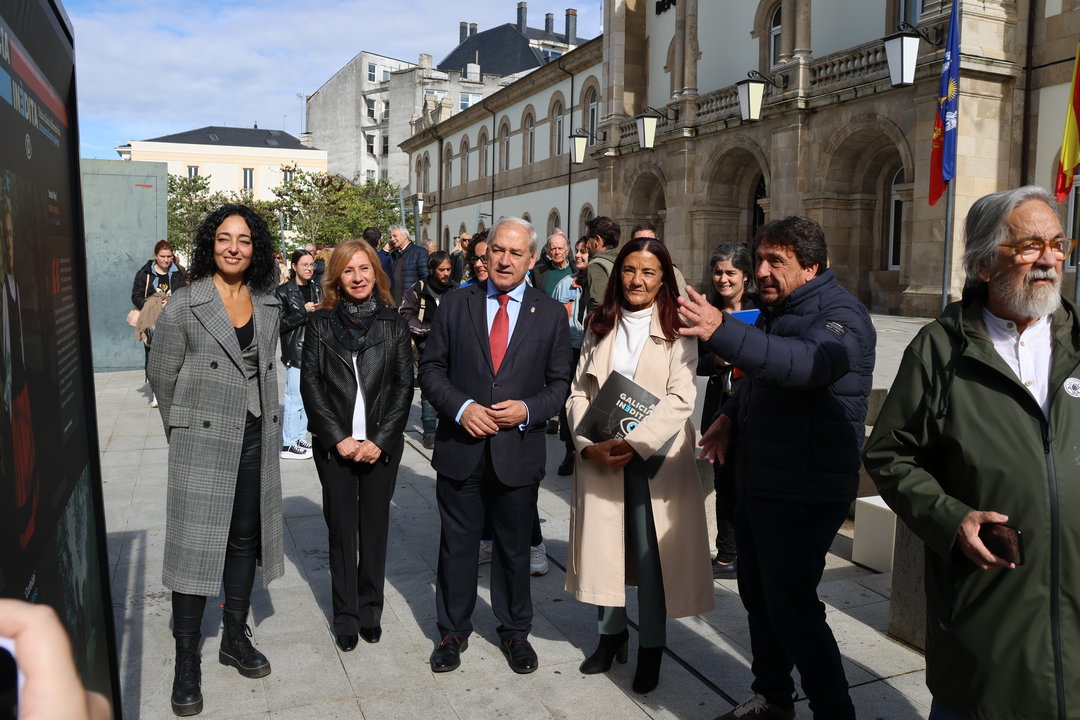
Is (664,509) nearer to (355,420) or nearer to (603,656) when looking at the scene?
(603,656)

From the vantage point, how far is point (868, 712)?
3.77m

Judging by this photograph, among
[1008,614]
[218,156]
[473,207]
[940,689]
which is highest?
[218,156]

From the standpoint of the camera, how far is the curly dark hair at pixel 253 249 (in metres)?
4.13

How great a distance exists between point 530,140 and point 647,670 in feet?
120

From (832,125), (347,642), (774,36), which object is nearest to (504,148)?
(774,36)

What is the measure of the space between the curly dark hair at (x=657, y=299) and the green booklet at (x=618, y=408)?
0.91ft

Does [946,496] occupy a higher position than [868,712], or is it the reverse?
[946,496]

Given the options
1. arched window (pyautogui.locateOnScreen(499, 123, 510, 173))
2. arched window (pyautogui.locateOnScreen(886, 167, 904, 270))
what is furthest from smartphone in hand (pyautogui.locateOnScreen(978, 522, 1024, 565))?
arched window (pyautogui.locateOnScreen(499, 123, 510, 173))

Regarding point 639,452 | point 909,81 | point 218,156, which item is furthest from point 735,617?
point 218,156

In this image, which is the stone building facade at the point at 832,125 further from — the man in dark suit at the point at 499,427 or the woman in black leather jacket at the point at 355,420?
the woman in black leather jacket at the point at 355,420

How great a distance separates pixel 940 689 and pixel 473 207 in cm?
4491

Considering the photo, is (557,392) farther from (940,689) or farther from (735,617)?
(940,689)

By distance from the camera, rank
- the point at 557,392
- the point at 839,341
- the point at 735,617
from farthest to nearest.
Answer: the point at 735,617 < the point at 557,392 < the point at 839,341

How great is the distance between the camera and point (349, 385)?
449 cm
